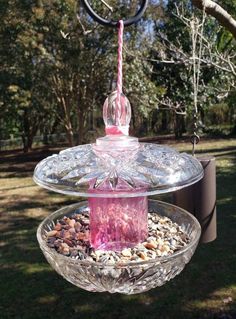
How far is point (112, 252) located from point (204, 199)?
36.5 inches

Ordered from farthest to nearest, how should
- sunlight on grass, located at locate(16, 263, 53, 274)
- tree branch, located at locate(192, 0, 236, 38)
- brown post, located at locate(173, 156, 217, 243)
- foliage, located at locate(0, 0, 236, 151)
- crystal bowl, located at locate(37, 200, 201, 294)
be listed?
foliage, located at locate(0, 0, 236, 151) < sunlight on grass, located at locate(16, 263, 53, 274) < brown post, located at locate(173, 156, 217, 243) < tree branch, located at locate(192, 0, 236, 38) < crystal bowl, located at locate(37, 200, 201, 294)

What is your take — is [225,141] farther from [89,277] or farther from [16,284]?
[89,277]

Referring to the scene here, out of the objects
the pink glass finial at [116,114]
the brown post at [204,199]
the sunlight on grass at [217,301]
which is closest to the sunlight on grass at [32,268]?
the sunlight on grass at [217,301]

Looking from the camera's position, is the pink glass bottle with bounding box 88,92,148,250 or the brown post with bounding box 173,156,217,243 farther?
the brown post with bounding box 173,156,217,243

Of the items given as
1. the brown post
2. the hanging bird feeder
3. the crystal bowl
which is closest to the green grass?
the brown post

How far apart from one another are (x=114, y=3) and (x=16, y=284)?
6448mm

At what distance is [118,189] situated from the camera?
1024mm

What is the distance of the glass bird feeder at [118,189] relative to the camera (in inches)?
39.1

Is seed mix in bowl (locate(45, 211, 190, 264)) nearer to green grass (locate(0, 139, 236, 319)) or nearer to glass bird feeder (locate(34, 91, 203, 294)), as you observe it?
glass bird feeder (locate(34, 91, 203, 294))

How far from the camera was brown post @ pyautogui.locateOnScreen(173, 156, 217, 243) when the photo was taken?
191cm

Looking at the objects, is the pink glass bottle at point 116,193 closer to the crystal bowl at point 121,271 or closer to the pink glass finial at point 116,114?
the pink glass finial at point 116,114

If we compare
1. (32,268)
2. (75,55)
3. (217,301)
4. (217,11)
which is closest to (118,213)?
(217,11)

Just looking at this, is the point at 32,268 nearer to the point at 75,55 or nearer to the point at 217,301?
the point at 217,301

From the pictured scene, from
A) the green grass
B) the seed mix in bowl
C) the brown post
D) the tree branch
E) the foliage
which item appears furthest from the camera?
the foliage
